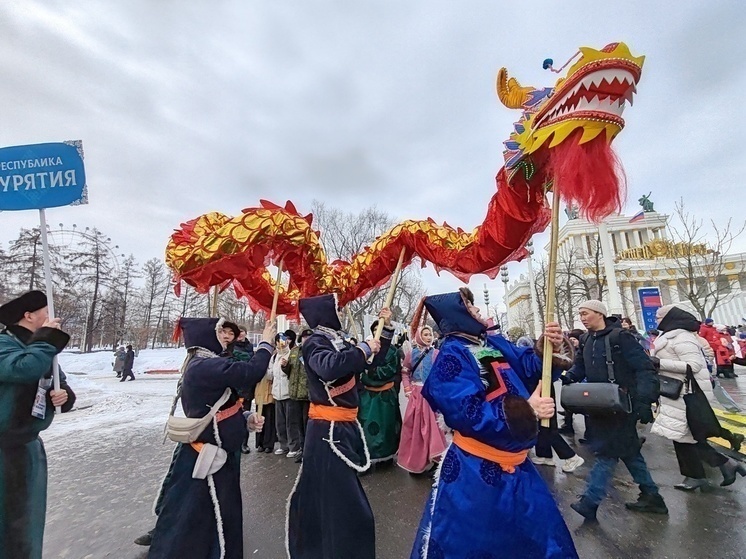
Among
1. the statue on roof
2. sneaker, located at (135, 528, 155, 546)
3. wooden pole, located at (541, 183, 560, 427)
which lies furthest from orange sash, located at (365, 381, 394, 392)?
the statue on roof

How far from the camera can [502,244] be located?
2672 millimetres

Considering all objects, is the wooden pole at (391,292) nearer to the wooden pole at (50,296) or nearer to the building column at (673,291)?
the wooden pole at (50,296)

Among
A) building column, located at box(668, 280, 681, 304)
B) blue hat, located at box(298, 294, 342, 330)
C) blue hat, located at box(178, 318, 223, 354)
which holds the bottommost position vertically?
blue hat, located at box(178, 318, 223, 354)

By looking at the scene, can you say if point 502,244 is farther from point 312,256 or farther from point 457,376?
Result: point 312,256

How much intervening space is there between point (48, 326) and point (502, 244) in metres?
3.06

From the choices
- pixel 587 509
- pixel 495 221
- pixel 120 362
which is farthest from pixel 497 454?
pixel 120 362

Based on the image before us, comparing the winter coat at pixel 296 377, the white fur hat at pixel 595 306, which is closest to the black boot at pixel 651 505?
the white fur hat at pixel 595 306

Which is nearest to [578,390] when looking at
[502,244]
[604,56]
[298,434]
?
[502,244]

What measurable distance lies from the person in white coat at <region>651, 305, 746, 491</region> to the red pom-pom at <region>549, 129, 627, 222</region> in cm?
312

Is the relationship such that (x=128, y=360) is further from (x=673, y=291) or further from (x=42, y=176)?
(x=673, y=291)

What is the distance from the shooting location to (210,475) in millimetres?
2621

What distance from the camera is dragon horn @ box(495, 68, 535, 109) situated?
2469mm

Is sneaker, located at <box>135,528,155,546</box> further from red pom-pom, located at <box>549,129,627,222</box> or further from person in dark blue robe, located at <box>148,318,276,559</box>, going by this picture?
red pom-pom, located at <box>549,129,627,222</box>

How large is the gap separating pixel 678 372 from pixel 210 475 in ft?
14.7
